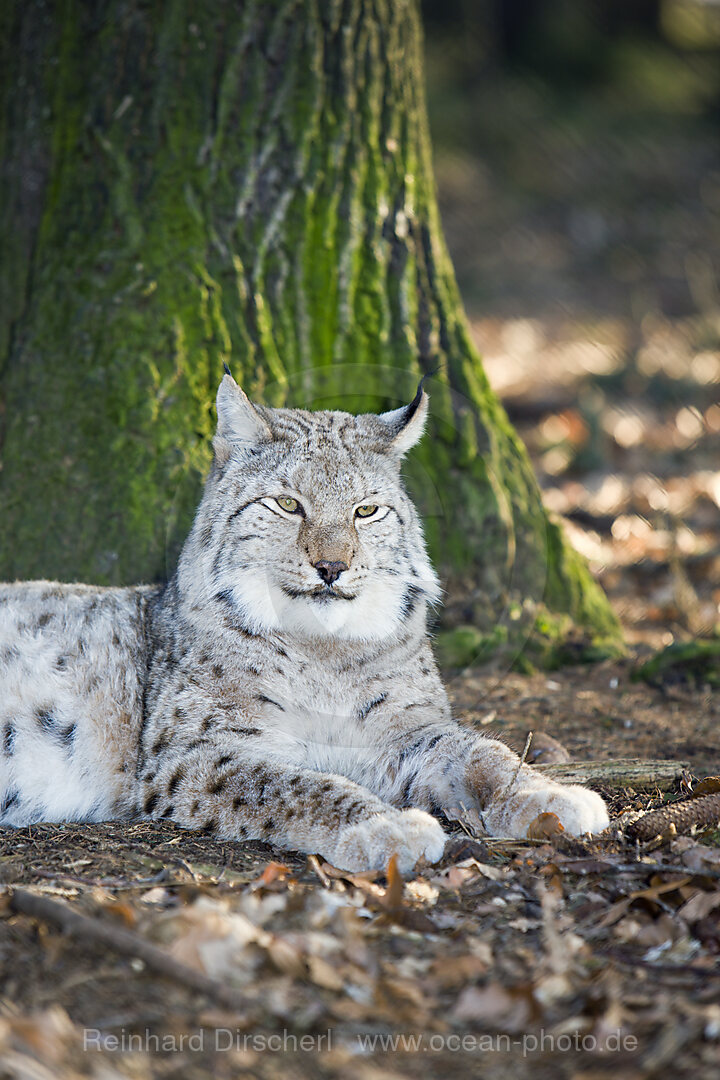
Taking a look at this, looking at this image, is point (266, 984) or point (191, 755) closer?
point (266, 984)

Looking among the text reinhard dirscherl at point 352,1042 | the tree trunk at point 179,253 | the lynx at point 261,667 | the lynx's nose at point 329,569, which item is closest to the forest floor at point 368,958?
the text reinhard dirscherl at point 352,1042

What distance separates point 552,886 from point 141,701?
184cm

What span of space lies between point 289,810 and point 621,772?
137cm

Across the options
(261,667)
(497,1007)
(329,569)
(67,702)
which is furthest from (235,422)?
(497,1007)

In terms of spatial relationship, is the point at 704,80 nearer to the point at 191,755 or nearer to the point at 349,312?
the point at 349,312

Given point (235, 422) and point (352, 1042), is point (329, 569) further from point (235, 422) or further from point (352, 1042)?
point (352, 1042)

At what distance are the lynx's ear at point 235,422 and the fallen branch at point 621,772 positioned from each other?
5.74 feet

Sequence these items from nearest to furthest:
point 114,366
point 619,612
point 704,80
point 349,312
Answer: point 114,366 → point 349,312 → point 619,612 → point 704,80

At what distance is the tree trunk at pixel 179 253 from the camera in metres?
5.03

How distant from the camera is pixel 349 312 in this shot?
540 cm

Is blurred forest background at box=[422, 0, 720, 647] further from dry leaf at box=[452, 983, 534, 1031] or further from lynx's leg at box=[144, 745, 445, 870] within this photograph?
dry leaf at box=[452, 983, 534, 1031]

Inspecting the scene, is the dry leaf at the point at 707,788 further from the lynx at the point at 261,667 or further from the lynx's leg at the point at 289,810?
the lynx's leg at the point at 289,810

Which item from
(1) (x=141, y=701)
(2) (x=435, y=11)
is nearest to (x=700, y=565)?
(1) (x=141, y=701)

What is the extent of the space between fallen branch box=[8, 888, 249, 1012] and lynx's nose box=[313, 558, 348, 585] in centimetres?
155
